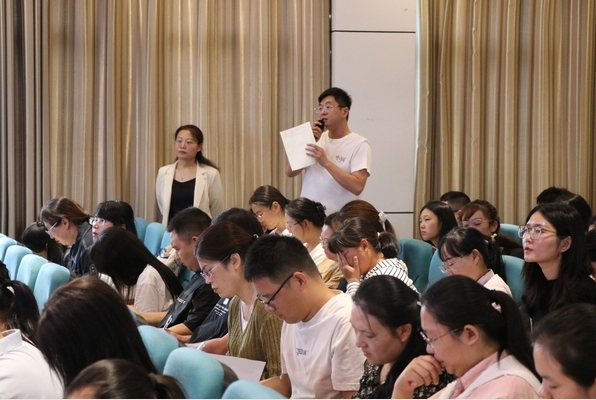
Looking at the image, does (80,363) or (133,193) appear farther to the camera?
(133,193)

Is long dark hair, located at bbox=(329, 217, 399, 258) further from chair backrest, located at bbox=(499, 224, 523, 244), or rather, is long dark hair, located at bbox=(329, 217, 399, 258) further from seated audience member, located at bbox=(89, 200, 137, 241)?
chair backrest, located at bbox=(499, 224, 523, 244)

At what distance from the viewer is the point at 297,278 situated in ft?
9.26

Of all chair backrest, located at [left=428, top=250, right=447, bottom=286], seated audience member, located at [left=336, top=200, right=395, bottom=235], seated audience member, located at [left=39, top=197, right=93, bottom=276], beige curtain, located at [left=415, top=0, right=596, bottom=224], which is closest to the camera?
seated audience member, located at [left=336, top=200, right=395, bottom=235]

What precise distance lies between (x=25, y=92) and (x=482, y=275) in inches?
168

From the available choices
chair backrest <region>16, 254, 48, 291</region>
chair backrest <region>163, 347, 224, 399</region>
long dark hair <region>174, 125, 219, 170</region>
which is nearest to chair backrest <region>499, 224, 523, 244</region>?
long dark hair <region>174, 125, 219, 170</region>

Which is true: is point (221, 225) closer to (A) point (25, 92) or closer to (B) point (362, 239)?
(B) point (362, 239)

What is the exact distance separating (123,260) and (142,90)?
284 cm

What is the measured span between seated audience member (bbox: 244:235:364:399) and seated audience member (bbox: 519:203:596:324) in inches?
47.2

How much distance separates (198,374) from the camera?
221 cm

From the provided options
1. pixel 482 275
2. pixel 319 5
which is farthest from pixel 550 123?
pixel 482 275

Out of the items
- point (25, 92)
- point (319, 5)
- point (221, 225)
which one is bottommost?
point (221, 225)

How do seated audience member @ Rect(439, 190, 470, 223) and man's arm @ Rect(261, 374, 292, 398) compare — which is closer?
man's arm @ Rect(261, 374, 292, 398)

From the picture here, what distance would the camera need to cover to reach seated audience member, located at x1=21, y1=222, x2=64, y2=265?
6.09 m

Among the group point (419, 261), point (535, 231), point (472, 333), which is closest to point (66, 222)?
point (419, 261)
